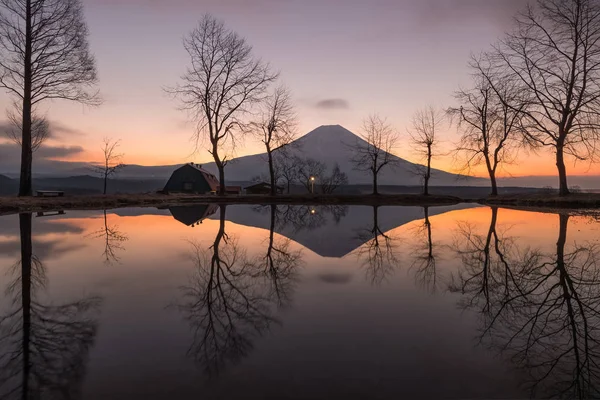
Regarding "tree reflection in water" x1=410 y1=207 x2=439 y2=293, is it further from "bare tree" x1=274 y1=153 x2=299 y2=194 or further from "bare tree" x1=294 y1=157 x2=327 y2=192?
"bare tree" x1=294 y1=157 x2=327 y2=192

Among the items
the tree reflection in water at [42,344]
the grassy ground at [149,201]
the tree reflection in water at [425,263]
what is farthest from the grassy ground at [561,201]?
the tree reflection in water at [42,344]

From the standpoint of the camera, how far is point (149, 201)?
2814 centimetres

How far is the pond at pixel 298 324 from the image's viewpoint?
2.86 meters

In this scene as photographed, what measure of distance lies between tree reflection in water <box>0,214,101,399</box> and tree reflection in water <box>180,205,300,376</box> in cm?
102

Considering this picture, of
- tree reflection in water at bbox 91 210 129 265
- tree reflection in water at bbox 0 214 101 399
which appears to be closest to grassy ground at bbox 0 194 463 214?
tree reflection in water at bbox 91 210 129 265

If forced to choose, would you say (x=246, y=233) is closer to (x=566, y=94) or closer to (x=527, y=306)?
(x=527, y=306)

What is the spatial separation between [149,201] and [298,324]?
2685 centimetres

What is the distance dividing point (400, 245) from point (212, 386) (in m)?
7.86

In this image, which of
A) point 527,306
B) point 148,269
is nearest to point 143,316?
point 148,269

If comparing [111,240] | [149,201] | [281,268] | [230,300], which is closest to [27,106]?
[149,201]

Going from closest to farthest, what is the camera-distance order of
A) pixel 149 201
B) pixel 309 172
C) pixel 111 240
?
pixel 111 240 < pixel 149 201 < pixel 309 172

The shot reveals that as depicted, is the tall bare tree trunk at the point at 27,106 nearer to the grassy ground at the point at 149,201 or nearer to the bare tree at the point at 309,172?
the grassy ground at the point at 149,201

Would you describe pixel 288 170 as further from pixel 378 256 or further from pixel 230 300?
pixel 230 300

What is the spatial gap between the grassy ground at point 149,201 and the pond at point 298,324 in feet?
47.2
